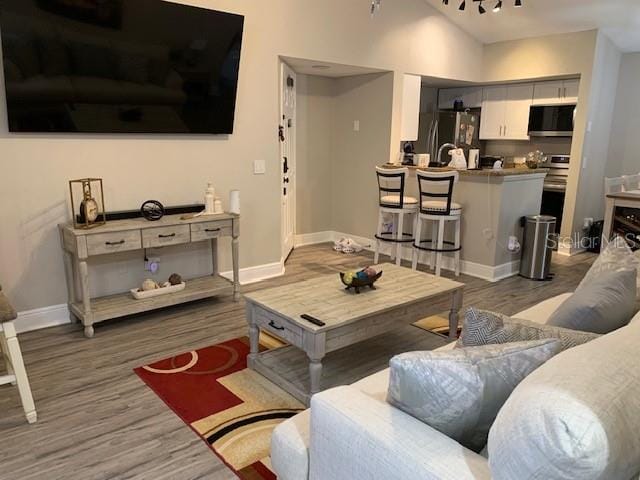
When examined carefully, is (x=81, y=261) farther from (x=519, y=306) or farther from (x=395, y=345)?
(x=519, y=306)

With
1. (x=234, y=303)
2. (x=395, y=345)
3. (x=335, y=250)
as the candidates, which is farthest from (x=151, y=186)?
(x=335, y=250)

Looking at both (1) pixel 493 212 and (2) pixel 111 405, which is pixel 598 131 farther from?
(2) pixel 111 405

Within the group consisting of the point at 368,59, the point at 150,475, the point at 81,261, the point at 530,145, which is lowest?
the point at 150,475

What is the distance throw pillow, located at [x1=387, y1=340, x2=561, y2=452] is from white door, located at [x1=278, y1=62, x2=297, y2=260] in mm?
3962

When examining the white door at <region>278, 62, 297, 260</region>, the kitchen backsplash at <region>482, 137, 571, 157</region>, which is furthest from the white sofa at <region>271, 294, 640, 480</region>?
the kitchen backsplash at <region>482, 137, 571, 157</region>

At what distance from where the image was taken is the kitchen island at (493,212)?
4.71 m

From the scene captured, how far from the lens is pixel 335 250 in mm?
6020

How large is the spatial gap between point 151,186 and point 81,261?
36.2 inches

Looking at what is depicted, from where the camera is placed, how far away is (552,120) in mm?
6184

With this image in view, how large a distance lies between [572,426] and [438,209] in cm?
391

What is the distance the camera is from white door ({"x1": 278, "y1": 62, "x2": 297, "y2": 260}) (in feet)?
17.2

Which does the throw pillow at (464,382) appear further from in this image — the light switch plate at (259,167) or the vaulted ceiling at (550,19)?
the vaulted ceiling at (550,19)

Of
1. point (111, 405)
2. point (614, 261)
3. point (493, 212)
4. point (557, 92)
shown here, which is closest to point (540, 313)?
point (614, 261)

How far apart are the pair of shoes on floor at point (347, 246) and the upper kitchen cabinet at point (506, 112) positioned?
270cm
